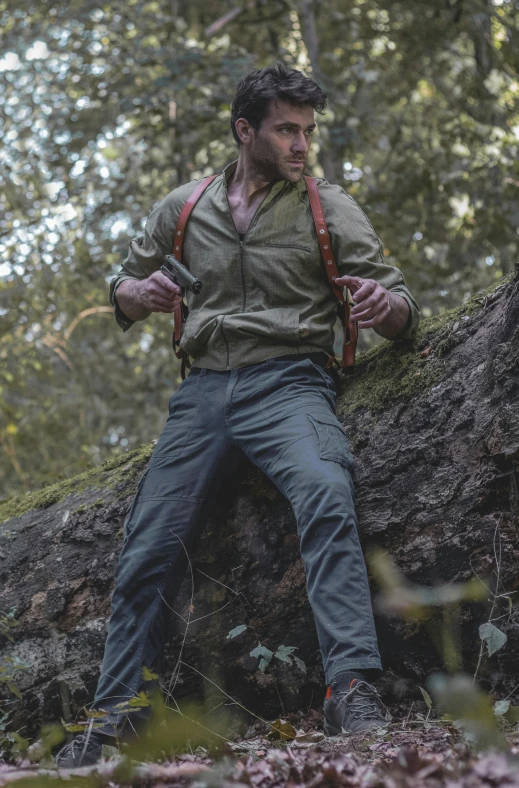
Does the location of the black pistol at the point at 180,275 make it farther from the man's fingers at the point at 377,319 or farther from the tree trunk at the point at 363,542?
the tree trunk at the point at 363,542

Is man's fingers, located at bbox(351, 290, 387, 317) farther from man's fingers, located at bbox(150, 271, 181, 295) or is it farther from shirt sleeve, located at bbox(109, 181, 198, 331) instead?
shirt sleeve, located at bbox(109, 181, 198, 331)

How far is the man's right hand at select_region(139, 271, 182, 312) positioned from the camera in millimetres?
3492

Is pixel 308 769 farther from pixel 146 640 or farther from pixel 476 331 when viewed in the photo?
pixel 476 331

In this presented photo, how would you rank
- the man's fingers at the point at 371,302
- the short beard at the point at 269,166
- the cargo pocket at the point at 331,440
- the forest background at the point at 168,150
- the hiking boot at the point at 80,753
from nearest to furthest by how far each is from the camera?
the hiking boot at the point at 80,753 < the cargo pocket at the point at 331,440 < the man's fingers at the point at 371,302 < the short beard at the point at 269,166 < the forest background at the point at 168,150

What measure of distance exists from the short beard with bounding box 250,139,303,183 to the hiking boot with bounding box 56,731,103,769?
2488mm

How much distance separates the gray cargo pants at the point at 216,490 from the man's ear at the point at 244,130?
3.81 feet

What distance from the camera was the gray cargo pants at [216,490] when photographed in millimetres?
2809

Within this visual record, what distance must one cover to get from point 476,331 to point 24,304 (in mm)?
6628

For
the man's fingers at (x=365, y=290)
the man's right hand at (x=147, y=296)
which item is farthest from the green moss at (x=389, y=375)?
the man's right hand at (x=147, y=296)

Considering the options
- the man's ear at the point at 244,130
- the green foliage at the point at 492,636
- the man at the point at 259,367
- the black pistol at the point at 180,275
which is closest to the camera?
the green foliage at the point at 492,636

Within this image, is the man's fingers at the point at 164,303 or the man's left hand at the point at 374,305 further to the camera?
the man's fingers at the point at 164,303

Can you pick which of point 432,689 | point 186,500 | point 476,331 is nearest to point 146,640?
point 186,500

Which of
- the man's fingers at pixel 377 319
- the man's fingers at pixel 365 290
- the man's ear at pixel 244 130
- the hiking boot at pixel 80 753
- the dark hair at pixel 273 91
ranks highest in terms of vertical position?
the dark hair at pixel 273 91

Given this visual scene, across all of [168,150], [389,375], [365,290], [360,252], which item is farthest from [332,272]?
[168,150]
